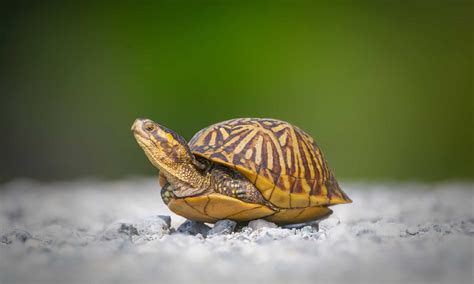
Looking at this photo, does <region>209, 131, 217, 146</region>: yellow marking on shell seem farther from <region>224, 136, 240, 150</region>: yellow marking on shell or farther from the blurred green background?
the blurred green background

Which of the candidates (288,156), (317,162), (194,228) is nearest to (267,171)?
(288,156)

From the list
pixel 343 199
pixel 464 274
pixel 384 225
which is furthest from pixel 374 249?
pixel 343 199

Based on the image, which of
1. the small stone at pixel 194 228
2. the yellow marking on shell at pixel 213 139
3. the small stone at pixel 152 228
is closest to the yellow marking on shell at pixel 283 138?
the yellow marking on shell at pixel 213 139

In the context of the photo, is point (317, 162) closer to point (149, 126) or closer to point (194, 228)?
point (194, 228)

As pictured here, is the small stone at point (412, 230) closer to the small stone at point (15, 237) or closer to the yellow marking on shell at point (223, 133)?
the yellow marking on shell at point (223, 133)

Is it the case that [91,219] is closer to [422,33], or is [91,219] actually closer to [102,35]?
A: [102,35]

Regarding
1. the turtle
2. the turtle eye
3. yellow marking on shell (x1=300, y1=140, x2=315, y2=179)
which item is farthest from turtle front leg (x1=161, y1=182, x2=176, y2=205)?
yellow marking on shell (x1=300, y1=140, x2=315, y2=179)

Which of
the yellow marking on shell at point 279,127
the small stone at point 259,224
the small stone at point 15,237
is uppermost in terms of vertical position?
the yellow marking on shell at point 279,127
